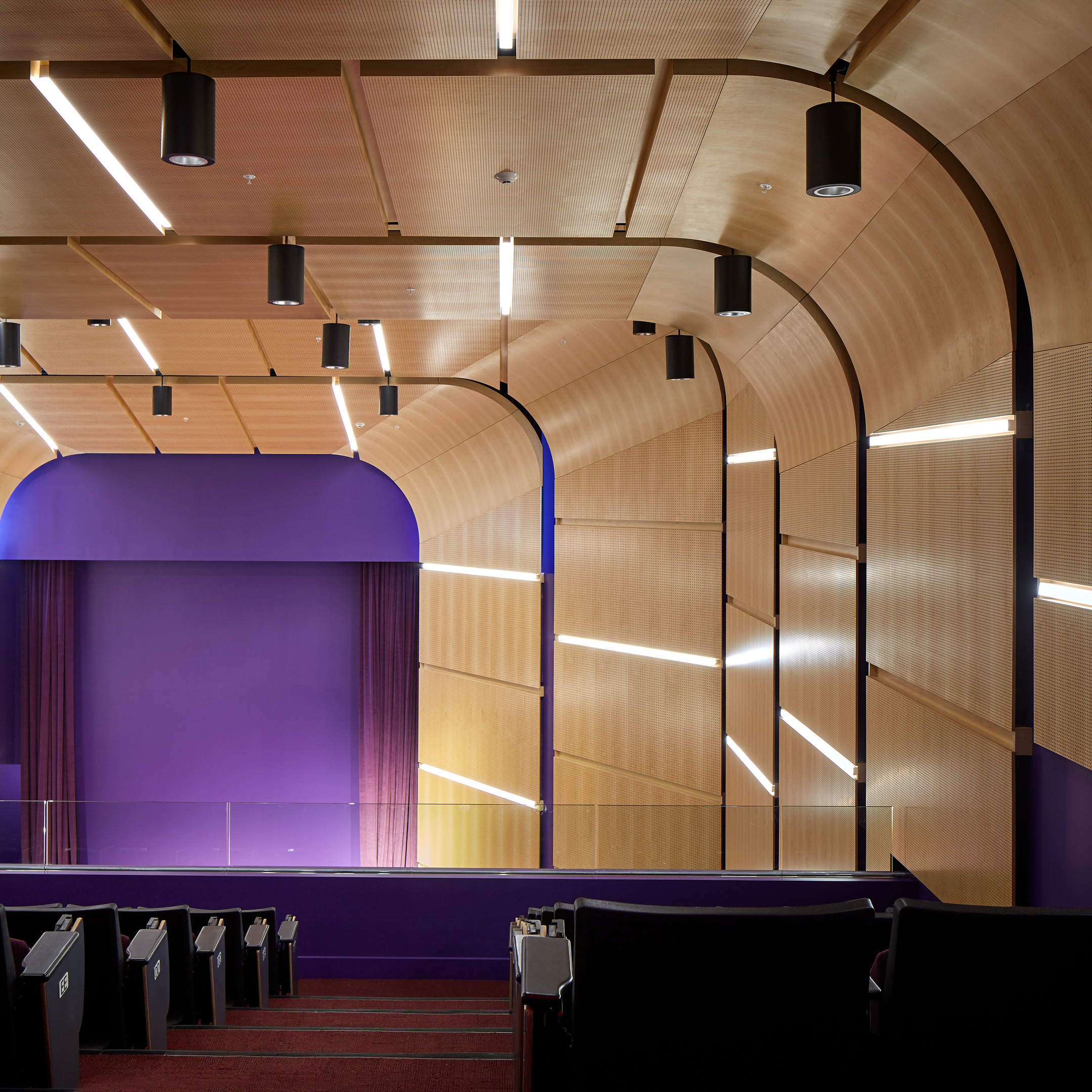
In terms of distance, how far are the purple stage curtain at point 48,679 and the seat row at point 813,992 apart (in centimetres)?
1446

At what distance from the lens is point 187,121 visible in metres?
3.64

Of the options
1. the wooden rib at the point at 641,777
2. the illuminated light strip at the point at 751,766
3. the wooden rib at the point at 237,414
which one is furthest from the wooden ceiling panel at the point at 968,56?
the wooden rib at the point at 237,414

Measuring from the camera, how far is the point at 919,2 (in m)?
3.30

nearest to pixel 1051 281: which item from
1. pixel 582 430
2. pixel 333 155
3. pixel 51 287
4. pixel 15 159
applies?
pixel 333 155

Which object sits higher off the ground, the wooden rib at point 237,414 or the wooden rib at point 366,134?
the wooden rib at point 366,134

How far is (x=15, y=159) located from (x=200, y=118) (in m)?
1.72

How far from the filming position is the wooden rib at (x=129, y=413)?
11.7 meters

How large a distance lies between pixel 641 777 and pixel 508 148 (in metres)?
7.30

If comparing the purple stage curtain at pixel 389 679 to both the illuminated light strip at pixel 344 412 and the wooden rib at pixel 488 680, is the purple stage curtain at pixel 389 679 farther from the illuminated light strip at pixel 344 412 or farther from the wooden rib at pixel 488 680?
the illuminated light strip at pixel 344 412

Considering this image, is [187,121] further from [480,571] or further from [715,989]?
[480,571]

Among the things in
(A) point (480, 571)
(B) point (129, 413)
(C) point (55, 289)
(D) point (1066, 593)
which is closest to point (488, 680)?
(A) point (480, 571)

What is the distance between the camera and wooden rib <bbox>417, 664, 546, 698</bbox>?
37.8ft

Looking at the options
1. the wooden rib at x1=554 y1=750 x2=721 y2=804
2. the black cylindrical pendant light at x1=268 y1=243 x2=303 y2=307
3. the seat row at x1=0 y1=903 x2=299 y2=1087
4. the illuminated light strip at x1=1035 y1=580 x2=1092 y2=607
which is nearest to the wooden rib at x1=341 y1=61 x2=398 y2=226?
the black cylindrical pendant light at x1=268 y1=243 x2=303 y2=307

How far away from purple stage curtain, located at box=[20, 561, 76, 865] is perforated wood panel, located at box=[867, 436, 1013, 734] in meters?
12.8
